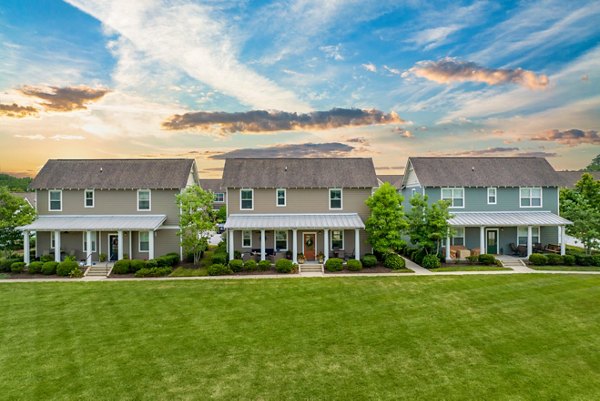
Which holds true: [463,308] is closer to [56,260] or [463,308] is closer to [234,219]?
[234,219]

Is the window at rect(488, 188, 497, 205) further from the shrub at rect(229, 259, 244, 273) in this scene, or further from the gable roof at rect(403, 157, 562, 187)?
the shrub at rect(229, 259, 244, 273)

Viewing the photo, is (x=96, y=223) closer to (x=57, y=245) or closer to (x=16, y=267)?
(x=57, y=245)

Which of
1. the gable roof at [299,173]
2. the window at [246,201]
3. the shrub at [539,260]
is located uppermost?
the gable roof at [299,173]

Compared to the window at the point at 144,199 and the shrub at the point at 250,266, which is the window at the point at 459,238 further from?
the window at the point at 144,199

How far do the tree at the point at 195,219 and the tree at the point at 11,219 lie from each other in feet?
41.1

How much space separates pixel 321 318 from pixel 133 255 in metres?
20.0

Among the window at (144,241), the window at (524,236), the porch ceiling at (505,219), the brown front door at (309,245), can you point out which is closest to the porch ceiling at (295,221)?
the brown front door at (309,245)

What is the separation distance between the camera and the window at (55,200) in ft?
96.6

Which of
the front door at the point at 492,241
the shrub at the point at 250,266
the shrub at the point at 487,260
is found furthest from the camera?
the front door at the point at 492,241

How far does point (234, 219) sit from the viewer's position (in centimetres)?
2880

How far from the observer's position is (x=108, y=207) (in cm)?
2948

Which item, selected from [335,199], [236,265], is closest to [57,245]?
[236,265]

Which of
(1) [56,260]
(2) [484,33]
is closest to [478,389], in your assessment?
(2) [484,33]

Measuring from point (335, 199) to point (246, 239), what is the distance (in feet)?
27.6
